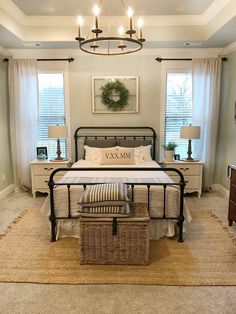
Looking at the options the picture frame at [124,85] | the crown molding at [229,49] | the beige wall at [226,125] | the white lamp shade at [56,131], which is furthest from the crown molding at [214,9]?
the white lamp shade at [56,131]

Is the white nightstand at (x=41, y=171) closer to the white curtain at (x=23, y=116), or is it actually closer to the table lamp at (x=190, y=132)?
the white curtain at (x=23, y=116)

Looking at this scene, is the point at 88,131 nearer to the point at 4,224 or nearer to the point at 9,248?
the point at 4,224

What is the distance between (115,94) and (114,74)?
14.6 inches

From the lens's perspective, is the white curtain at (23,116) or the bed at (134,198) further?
the white curtain at (23,116)

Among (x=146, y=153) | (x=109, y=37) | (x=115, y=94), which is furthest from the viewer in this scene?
(x=115, y=94)

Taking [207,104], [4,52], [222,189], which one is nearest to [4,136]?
[4,52]

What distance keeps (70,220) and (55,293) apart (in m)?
1.04

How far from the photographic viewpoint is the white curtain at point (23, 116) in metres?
4.78

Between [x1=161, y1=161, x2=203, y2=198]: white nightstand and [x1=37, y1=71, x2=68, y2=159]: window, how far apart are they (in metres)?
2.07

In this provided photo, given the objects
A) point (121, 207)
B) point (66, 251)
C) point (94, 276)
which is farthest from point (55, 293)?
point (121, 207)

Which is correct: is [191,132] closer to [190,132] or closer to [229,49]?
[190,132]

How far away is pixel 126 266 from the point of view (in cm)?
257

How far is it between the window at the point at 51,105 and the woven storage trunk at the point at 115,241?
2.78 m

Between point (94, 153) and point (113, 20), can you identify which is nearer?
point (113, 20)
